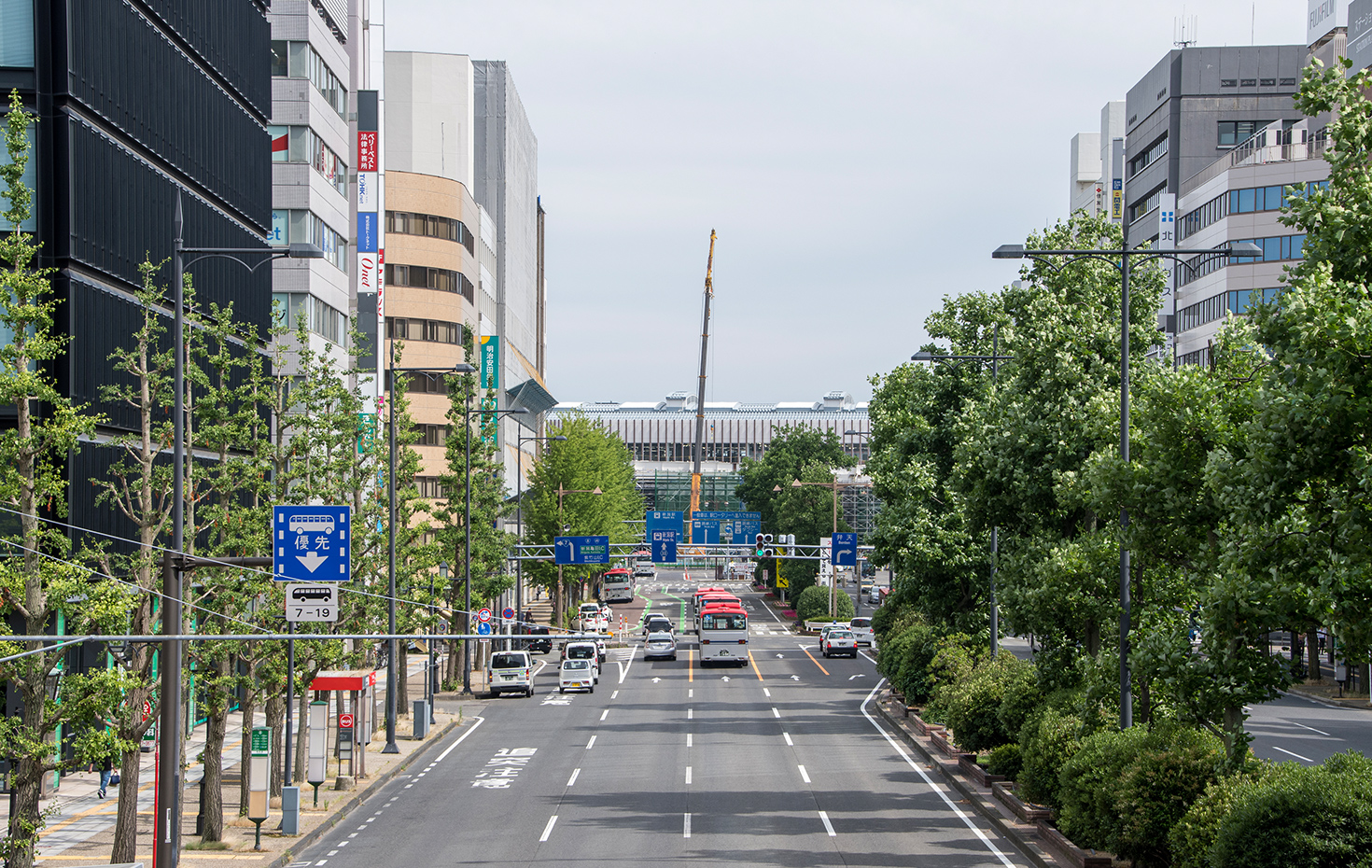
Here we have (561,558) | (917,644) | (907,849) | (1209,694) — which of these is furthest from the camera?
(561,558)

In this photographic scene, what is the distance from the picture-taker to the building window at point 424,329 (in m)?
86.9

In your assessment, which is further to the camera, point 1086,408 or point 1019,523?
point 1019,523

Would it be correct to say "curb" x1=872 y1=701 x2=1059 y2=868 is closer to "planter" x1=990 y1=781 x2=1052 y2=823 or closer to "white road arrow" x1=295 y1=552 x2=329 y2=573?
"planter" x1=990 y1=781 x2=1052 y2=823

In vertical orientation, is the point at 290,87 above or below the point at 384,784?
above

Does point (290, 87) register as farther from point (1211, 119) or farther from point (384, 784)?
point (1211, 119)

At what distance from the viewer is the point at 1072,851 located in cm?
2255

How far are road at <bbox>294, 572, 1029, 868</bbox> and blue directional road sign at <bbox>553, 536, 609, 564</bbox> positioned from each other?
22359 mm

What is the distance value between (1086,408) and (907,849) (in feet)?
28.6

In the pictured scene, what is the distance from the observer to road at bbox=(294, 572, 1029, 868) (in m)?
24.2

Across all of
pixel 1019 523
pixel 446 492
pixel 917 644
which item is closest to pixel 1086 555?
pixel 1019 523

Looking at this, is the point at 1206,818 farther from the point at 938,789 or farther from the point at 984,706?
the point at 984,706

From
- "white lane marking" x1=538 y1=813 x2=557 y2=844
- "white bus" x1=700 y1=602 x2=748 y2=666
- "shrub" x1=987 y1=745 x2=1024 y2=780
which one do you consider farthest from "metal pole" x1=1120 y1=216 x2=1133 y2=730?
"white bus" x1=700 y1=602 x2=748 y2=666

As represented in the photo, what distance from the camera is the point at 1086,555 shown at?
24.2m

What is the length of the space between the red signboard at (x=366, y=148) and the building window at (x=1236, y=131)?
180ft
